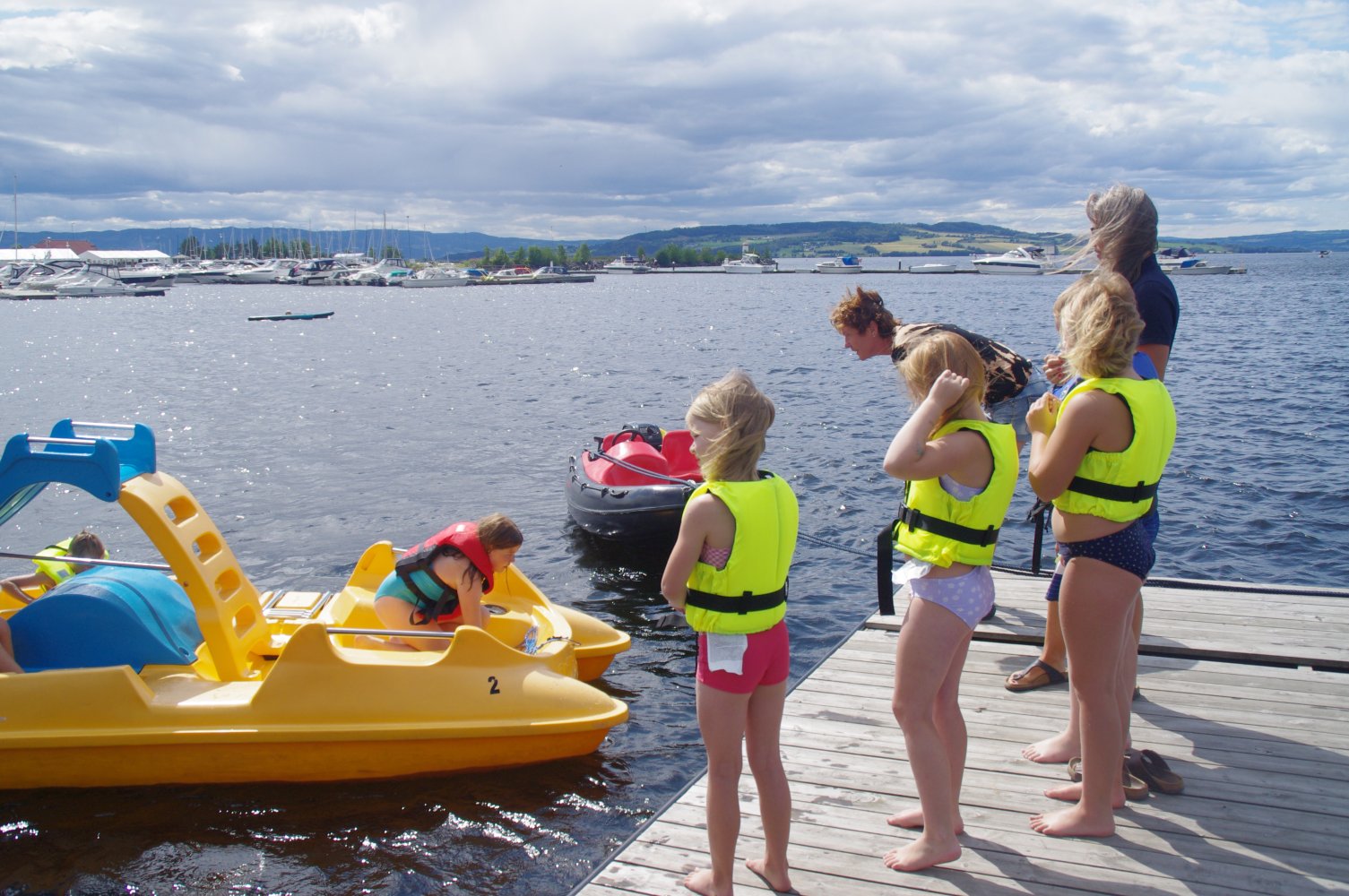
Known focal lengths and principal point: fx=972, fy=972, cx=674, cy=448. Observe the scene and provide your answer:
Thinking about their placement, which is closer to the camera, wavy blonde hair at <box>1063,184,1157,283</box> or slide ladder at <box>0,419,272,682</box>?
wavy blonde hair at <box>1063,184,1157,283</box>

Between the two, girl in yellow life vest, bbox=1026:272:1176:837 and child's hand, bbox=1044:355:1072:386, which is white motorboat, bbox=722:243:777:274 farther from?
girl in yellow life vest, bbox=1026:272:1176:837

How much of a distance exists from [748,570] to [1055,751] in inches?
85.3

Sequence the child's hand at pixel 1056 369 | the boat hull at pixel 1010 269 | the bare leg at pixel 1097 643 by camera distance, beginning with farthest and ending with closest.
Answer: the boat hull at pixel 1010 269
the child's hand at pixel 1056 369
the bare leg at pixel 1097 643

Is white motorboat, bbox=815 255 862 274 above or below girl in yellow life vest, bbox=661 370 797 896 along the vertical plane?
above

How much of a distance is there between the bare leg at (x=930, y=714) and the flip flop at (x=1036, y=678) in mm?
1782

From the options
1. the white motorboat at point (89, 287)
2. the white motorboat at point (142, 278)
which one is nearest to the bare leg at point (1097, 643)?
the white motorboat at point (89, 287)

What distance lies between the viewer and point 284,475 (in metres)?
17.8

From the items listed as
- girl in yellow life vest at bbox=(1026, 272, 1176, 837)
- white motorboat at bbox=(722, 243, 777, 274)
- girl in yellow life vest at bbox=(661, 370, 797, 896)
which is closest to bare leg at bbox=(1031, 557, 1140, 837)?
girl in yellow life vest at bbox=(1026, 272, 1176, 837)

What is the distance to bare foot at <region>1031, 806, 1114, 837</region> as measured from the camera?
377 cm

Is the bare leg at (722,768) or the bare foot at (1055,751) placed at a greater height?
the bare leg at (722,768)

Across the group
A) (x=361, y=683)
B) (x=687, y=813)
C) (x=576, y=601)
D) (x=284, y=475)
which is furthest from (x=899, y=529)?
(x=284, y=475)

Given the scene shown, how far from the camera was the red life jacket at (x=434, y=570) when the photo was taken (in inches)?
257

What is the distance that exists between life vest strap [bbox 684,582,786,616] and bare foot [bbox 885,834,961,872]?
117 centimetres

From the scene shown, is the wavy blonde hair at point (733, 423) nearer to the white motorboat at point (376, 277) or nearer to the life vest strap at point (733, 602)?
the life vest strap at point (733, 602)
